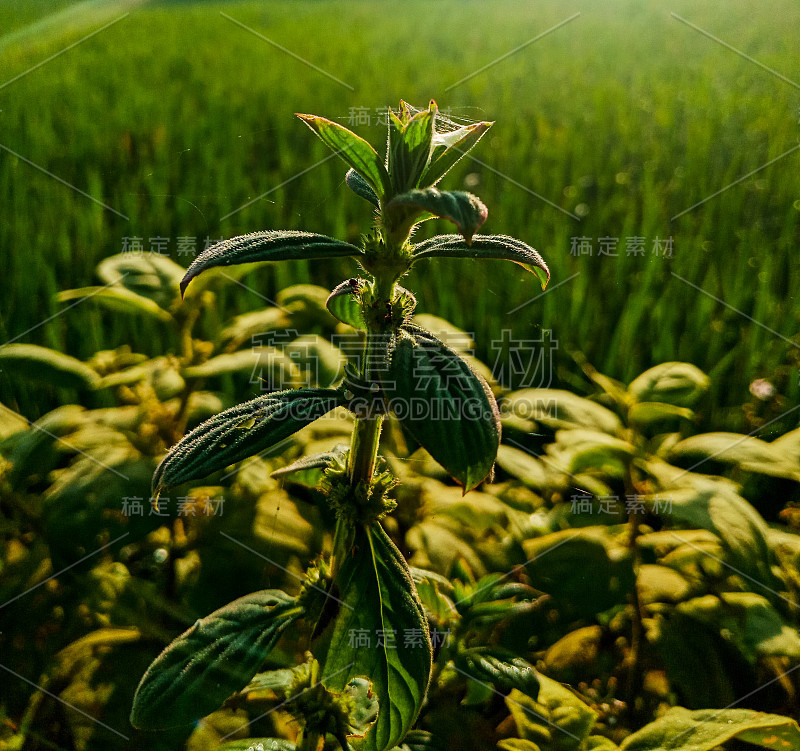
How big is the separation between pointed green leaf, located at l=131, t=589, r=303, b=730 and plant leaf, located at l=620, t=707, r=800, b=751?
45 cm

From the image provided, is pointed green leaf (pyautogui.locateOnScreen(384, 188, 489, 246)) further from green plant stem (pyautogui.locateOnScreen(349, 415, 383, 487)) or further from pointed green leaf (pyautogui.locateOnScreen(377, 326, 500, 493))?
green plant stem (pyautogui.locateOnScreen(349, 415, 383, 487))

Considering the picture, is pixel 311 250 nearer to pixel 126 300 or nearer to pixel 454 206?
pixel 454 206

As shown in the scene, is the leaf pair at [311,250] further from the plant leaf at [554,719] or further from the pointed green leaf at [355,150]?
the plant leaf at [554,719]

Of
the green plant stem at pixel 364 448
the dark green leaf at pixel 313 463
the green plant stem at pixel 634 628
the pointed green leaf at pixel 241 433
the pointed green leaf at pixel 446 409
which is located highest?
the pointed green leaf at pixel 446 409

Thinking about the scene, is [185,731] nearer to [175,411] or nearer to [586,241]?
[175,411]

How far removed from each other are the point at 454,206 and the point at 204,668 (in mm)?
500

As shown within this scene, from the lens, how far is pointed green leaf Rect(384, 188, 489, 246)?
18.1 inches

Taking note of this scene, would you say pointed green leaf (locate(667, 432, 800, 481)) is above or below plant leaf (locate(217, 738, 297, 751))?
above

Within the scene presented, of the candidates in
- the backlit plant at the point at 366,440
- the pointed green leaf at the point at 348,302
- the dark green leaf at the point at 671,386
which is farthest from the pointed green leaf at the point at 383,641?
the dark green leaf at the point at 671,386

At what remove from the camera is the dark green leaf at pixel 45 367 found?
103 cm

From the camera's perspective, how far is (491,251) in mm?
576

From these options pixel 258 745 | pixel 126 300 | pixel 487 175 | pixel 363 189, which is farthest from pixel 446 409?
pixel 487 175

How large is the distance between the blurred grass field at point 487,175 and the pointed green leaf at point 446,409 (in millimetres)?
909

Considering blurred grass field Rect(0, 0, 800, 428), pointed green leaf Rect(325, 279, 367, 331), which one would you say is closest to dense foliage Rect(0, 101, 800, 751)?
pointed green leaf Rect(325, 279, 367, 331)
